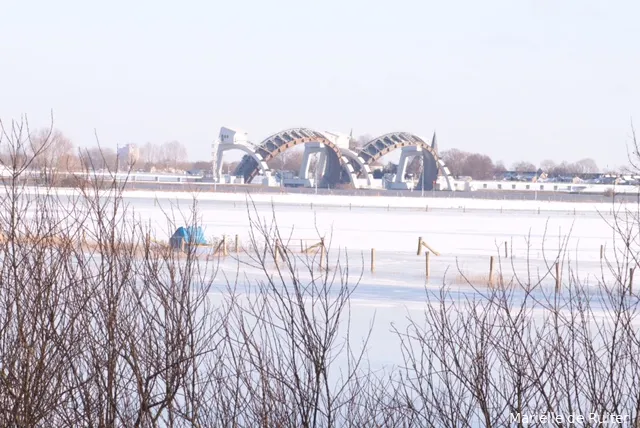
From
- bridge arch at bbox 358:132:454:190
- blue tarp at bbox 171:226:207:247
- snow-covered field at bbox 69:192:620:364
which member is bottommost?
snow-covered field at bbox 69:192:620:364

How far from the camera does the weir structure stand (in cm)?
11262

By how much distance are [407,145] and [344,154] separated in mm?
9661

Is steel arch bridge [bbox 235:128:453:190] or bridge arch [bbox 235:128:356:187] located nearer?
bridge arch [bbox 235:128:356:187]

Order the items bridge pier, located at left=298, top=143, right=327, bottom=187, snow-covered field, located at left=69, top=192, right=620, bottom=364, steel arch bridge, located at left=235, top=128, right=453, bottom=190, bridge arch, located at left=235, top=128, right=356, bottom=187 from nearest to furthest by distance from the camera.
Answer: snow-covered field, located at left=69, top=192, right=620, bottom=364 → bridge arch, located at left=235, top=128, right=356, bottom=187 → steel arch bridge, located at left=235, top=128, right=453, bottom=190 → bridge pier, located at left=298, top=143, right=327, bottom=187

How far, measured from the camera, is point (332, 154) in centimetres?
11662

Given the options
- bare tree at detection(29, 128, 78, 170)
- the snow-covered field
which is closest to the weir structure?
the snow-covered field

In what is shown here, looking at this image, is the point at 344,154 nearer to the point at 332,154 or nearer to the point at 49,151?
the point at 332,154

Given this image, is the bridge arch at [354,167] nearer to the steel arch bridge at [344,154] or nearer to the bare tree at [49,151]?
the steel arch bridge at [344,154]

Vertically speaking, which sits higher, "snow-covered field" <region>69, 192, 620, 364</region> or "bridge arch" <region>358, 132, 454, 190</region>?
"bridge arch" <region>358, 132, 454, 190</region>

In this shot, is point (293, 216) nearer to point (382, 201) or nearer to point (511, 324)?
point (382, 201)

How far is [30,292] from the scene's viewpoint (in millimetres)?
5547

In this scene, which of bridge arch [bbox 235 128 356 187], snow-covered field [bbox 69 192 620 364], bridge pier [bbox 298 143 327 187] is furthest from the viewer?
bridge pier [bbox 298 143 327 187]

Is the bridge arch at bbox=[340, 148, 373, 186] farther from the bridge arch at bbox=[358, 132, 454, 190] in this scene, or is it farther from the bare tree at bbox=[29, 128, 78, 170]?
the bare tree at bbox=[29, 128, 78, 170]

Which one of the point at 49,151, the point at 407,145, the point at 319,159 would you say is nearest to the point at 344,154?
the point at 319,159
